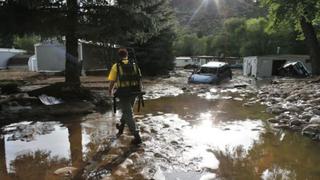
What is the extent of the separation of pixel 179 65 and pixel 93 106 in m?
51.6

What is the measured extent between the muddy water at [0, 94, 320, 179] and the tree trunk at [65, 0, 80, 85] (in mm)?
4368

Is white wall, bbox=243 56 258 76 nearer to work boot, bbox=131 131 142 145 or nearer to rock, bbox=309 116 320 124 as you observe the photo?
rock, bbox=309 116 320 124

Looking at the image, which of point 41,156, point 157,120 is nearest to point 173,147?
point 41,156

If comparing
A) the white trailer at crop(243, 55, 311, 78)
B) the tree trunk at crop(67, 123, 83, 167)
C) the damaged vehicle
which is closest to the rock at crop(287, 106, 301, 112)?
the tree trunk at crop(67, 123, 83, 167)

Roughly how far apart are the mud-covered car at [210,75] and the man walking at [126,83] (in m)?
18.2

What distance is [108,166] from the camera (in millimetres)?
5906

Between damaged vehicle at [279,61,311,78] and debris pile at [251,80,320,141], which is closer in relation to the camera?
debris pile at [251,80,320,141]

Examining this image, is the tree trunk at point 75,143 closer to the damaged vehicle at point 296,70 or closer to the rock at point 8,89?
the rock at point 8,89

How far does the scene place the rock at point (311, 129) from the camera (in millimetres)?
8344

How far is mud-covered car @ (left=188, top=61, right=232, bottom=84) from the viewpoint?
25372mm

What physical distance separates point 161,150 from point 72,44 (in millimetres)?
8618

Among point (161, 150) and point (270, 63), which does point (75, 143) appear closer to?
point (161, 150)

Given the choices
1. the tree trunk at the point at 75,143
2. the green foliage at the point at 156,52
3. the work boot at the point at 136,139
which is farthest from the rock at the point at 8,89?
the green foliage at the point at 156,52

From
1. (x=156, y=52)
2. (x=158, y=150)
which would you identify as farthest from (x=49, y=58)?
(x=158, y=150)
